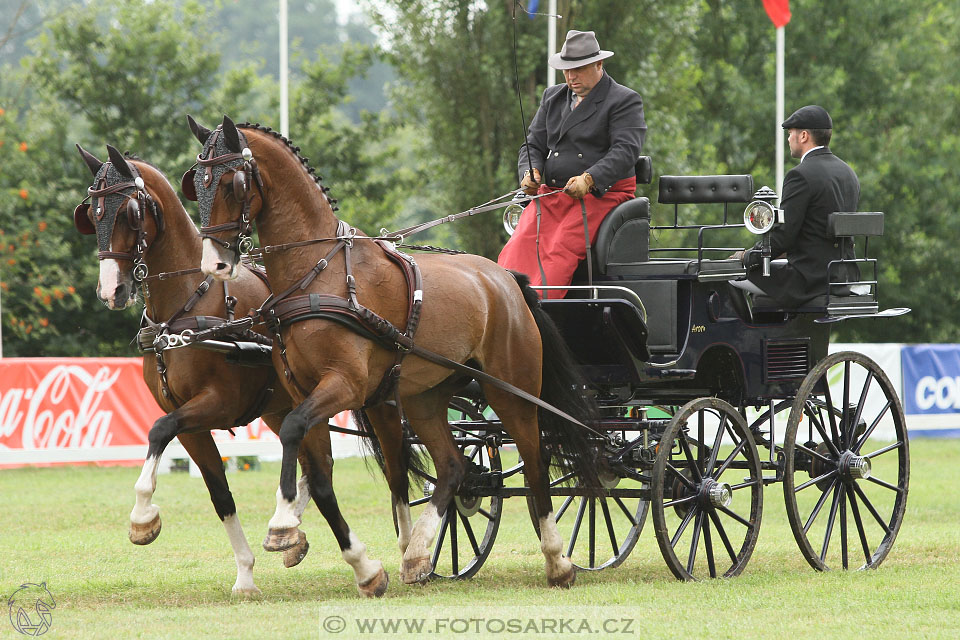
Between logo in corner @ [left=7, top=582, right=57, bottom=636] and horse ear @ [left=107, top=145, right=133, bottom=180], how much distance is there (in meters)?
2.12

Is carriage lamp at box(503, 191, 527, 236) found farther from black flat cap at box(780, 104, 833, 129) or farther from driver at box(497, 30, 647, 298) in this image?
black flat cap at box(780, 104, 833, 129)

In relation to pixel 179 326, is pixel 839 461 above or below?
below

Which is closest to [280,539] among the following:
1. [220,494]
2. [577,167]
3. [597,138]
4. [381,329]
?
[381,329]

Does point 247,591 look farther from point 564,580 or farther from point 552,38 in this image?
point 552,38

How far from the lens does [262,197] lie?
239 inches

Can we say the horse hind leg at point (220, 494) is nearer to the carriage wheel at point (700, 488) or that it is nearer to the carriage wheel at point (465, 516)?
the carriage wheel at point (465, 516)

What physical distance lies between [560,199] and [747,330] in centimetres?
138

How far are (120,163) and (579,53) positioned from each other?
264cm

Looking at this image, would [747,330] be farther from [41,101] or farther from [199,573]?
[41,101]

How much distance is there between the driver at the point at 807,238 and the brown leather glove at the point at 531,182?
1.29 m

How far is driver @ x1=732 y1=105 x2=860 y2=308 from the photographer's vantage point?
765 centimetres

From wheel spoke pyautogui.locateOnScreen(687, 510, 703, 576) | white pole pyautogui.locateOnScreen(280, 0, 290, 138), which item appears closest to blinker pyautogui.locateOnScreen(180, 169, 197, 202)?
wheel spoke pyautogui.locateOnScreen(687, 510, 703, 576)

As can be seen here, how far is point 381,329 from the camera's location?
604cm

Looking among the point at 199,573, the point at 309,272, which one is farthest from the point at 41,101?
the point at 309,272
